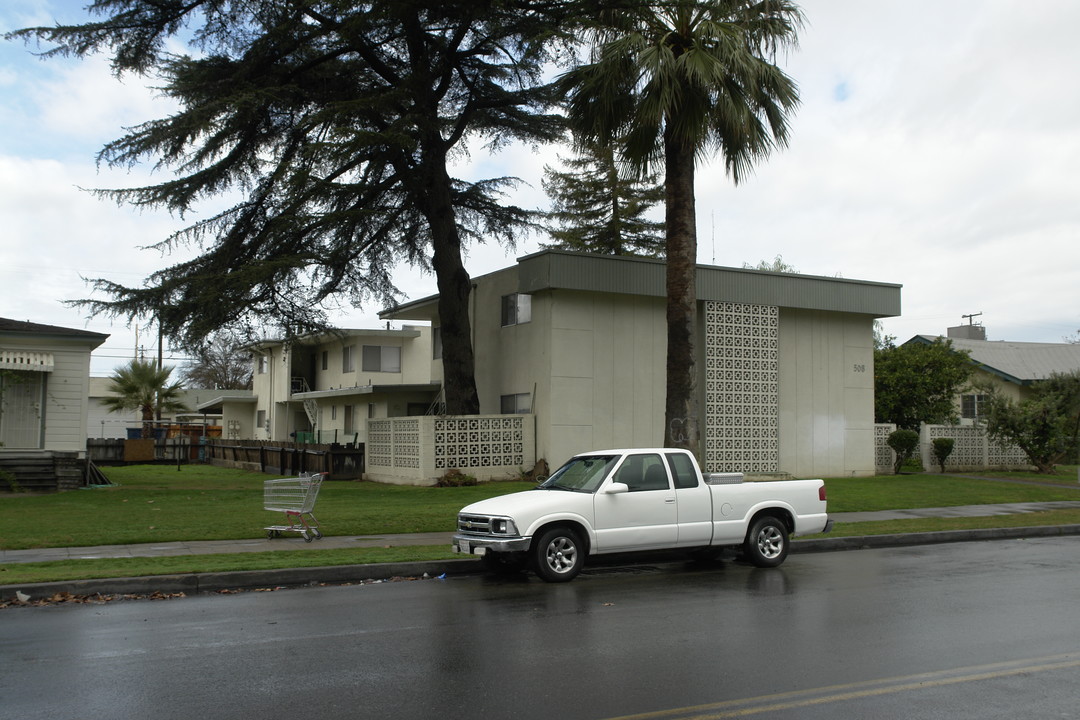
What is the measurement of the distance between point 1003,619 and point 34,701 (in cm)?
835

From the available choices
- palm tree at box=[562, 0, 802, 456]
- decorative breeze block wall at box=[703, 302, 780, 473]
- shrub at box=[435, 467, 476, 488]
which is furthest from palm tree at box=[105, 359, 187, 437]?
palm tree at box=[562, 0, 802, 456]

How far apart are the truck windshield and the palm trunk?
7262 mm

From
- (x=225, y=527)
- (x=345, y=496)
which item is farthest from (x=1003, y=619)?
(x=345, y=496)

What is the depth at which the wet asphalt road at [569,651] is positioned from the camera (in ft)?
21.0

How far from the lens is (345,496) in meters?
23.2

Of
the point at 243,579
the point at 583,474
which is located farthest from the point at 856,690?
the point at 243,579

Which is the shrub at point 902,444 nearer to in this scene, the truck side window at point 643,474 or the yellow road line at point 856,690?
the truck side window at point 643,474

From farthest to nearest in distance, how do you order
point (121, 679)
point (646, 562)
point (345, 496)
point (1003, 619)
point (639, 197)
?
1. point (639, 197)
2. point (345, 496)
3. point (646, 562)
4. point (1003, 619)
5. point (121, 679)

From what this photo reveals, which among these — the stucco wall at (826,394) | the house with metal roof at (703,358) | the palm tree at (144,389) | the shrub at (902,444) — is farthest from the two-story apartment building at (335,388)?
the shrub at (902,444)

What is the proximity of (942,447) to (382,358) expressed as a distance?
24.2 m

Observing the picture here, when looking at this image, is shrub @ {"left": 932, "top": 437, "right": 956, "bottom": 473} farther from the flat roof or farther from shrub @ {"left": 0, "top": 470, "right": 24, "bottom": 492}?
shrub @ {"left": 0, "top": 470, "right": 24, "bottom": 492}

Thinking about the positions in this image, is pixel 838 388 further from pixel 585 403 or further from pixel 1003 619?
pixel 1003 619

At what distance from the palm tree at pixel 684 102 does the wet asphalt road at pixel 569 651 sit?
28.6 feet

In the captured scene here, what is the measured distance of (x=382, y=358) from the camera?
44594mm
